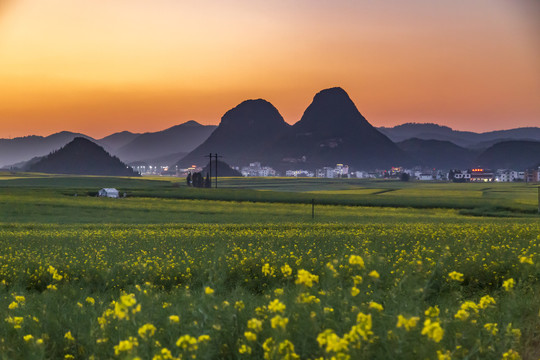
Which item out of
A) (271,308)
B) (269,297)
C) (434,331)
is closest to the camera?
(434,331)

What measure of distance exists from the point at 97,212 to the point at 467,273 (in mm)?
47325

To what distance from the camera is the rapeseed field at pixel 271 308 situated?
5707 mm

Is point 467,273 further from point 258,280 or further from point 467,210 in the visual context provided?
point 467,210

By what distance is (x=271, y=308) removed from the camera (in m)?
5.57

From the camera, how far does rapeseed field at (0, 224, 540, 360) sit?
571cm

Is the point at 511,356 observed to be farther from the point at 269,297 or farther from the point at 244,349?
the point at 269,297

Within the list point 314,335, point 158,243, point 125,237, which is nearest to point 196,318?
point 314,335

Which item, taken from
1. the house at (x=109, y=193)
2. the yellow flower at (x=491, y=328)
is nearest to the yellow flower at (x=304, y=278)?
the yellow flower at (x=491, y=328)

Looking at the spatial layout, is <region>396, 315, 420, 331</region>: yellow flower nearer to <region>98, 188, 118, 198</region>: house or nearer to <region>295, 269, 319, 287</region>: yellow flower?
<region>295, 269, 319, 287</region>: yellow flower

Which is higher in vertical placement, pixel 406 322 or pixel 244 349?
pixel 406 322

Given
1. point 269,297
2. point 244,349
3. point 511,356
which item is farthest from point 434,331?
point 269,297

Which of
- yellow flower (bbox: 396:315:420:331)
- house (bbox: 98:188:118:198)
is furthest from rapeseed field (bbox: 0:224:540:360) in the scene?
house (bbox: 98:188:118:198)

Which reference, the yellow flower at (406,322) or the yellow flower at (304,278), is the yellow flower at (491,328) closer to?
the yellow flower at (406,322)

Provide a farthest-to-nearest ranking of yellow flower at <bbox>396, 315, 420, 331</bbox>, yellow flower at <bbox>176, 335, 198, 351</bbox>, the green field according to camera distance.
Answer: the green field
yellow flower at <bbox>396, 315, 420, 331</bbox>
yellow flower at <bbox>176, 335, 198, 351</bbox>
